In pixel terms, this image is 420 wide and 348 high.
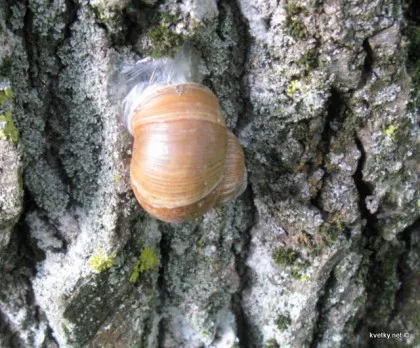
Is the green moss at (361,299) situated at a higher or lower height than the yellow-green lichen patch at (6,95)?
lower

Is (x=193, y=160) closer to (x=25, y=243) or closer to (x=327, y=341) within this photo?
(x=25, y=243)

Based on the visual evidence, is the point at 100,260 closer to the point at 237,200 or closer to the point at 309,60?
the point at 237,200

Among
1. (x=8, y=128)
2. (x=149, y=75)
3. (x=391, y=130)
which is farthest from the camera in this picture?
(x=391, y=130)

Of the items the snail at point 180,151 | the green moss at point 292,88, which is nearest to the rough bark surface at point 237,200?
the green moss at point 292,88

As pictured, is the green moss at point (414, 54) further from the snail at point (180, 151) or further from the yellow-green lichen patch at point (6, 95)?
the yellow-green lichen patch at point (6, 95)

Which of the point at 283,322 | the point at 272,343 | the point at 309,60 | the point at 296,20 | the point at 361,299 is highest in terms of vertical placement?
the point at 296,20

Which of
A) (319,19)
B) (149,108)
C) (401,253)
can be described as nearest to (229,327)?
(401,253)

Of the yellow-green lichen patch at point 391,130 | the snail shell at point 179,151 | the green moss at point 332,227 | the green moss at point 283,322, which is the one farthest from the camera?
the green moss at point 283,322

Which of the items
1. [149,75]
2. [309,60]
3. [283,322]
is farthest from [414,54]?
[283,322]
